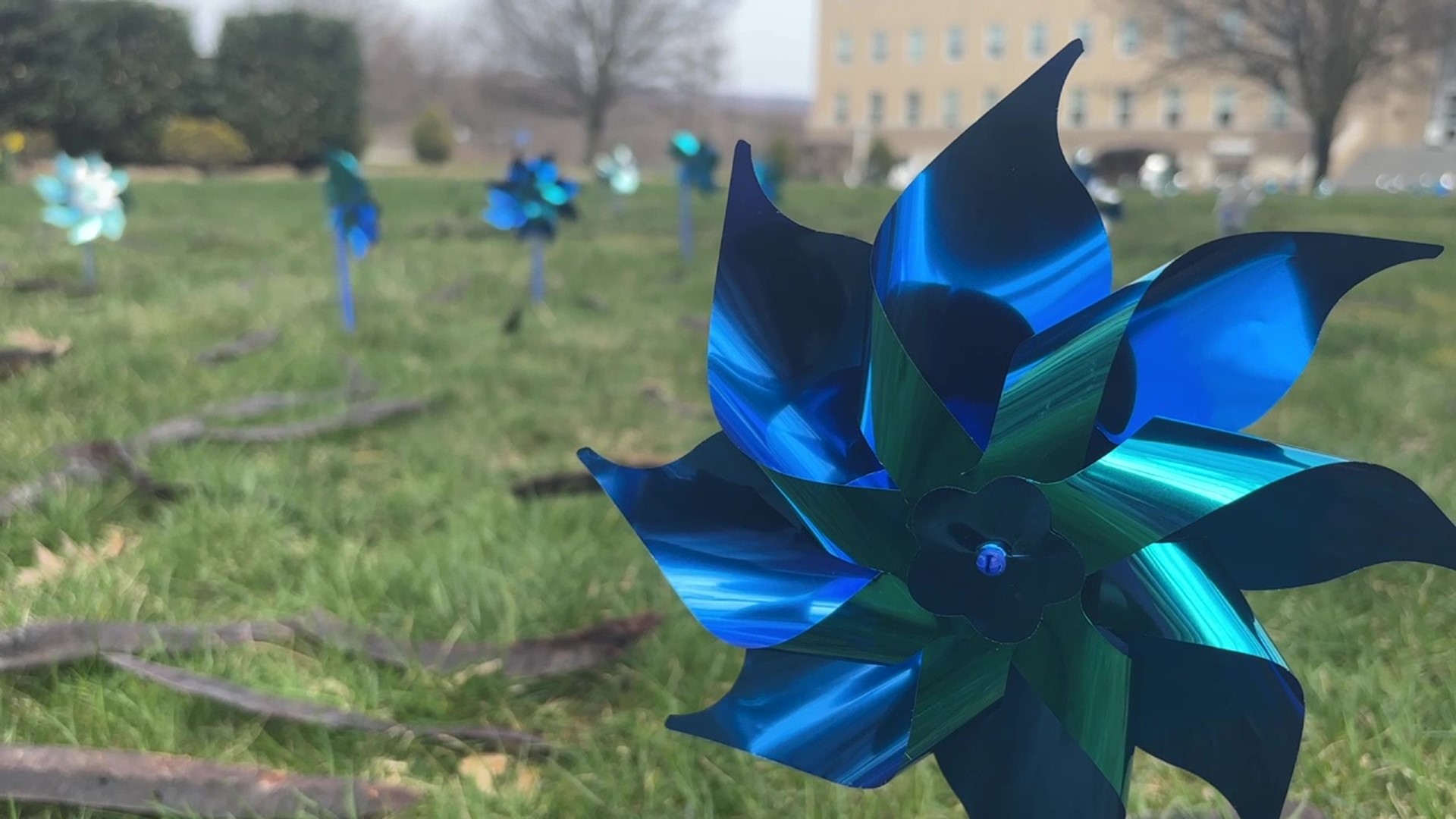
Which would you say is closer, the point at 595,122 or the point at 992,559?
the point at 992,559

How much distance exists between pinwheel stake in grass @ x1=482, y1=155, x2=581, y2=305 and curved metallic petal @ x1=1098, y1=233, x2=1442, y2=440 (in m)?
3.93

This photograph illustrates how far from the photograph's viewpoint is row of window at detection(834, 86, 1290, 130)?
32844 millimetres

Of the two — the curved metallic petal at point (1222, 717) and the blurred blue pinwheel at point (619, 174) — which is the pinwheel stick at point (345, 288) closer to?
the curved metallic petal at point (1222, 717)

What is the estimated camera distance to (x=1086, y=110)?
34625mm

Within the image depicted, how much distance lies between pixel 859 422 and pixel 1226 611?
32 cm

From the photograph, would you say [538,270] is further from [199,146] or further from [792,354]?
[199,146]

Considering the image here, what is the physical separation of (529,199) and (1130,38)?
95.8ft

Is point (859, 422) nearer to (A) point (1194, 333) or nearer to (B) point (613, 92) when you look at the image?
(A) point (1194, 333)

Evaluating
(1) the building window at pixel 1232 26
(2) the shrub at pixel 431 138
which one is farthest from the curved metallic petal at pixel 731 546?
(2) the shrub at pixel 431 138

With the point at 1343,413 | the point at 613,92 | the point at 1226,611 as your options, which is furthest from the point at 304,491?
the point at 613,92

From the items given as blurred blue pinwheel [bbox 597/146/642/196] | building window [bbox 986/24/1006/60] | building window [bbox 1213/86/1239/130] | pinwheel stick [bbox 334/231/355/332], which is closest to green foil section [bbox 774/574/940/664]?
pinwheel stick [bbox 334/231/355/332]

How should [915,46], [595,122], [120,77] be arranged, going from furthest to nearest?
[915,46], [595,122], [120,77]

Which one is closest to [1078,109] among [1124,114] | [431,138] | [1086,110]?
[1086,110]

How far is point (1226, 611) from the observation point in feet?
2.56
